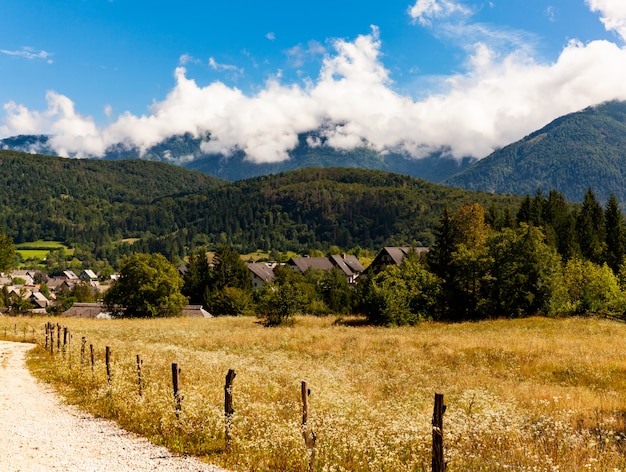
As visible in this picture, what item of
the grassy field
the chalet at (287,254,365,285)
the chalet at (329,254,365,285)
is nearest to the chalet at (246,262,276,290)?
the chalet at (287,254,365,285)

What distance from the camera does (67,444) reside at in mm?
12328

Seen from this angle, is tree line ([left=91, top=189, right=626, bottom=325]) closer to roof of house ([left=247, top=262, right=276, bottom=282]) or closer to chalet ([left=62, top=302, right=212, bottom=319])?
chalet ([left=62, top=302, right=212, bottom=319])

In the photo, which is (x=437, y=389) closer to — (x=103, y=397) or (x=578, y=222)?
(x=103, y=397)

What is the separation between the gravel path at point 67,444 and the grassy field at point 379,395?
578 mm

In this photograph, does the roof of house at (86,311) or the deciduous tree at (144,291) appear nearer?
the deciduous tree at (144,291)

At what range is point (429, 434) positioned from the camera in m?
10.5

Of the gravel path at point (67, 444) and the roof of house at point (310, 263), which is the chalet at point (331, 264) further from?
the gravel path at point (67, 444)

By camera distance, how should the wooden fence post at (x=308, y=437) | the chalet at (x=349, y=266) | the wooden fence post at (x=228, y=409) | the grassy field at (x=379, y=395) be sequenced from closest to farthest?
the wooden fence post at (x=308, y=437), the grassy field at (x=379, y=395), the wooden fence post at (x=228, y=409), the chalet at (x=349, y=266)

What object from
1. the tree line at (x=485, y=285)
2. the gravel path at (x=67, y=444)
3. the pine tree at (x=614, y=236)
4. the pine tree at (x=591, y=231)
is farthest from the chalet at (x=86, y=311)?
the pine tree at (x=614, y=236)

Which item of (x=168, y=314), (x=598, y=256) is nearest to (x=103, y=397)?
(x=168, y=314)

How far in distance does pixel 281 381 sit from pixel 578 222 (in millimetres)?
71430

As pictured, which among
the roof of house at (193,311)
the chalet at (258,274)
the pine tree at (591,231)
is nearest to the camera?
the pine tree at (591,231)

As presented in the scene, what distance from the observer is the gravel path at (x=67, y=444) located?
35.1 feet

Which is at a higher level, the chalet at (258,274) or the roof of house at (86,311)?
the chalet at (258,274)
